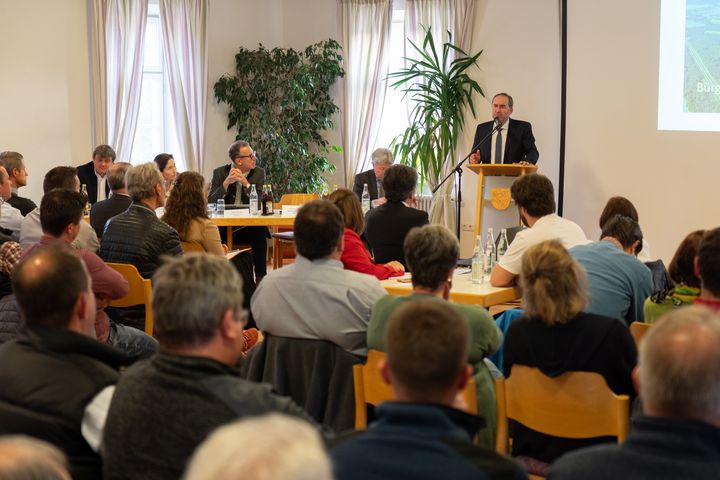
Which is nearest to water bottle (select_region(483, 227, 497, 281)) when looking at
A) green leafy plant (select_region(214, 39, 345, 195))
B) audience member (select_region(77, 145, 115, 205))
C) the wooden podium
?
the wooden podium

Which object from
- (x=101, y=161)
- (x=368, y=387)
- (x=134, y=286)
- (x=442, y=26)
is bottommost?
(x=368, y=387)

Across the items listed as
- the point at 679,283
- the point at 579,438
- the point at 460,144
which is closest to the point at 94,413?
the point at 579,438

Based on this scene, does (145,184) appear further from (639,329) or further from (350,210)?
(639,329)

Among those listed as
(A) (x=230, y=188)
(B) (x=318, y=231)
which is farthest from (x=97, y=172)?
(B) (x=318, y=231)

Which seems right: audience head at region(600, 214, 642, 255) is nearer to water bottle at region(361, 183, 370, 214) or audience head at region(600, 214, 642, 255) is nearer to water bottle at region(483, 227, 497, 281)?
water bottle at region(483, 227, 497, 281)

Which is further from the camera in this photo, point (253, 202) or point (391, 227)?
point (253, 202)

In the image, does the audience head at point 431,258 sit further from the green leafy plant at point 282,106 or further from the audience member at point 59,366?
the green leafy plant at point 282,106

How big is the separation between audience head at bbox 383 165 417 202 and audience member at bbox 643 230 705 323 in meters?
2.17

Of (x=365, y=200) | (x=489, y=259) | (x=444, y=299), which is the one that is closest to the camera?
(x=444, y=299)

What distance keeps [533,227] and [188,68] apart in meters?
6.59

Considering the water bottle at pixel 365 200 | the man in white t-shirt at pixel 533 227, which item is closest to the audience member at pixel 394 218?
the man in white t-shirt at pixel 533 227

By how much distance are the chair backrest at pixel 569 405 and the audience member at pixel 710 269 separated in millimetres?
487

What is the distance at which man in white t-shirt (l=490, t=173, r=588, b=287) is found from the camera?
448 centimetres

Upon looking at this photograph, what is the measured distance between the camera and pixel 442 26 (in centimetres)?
1003
